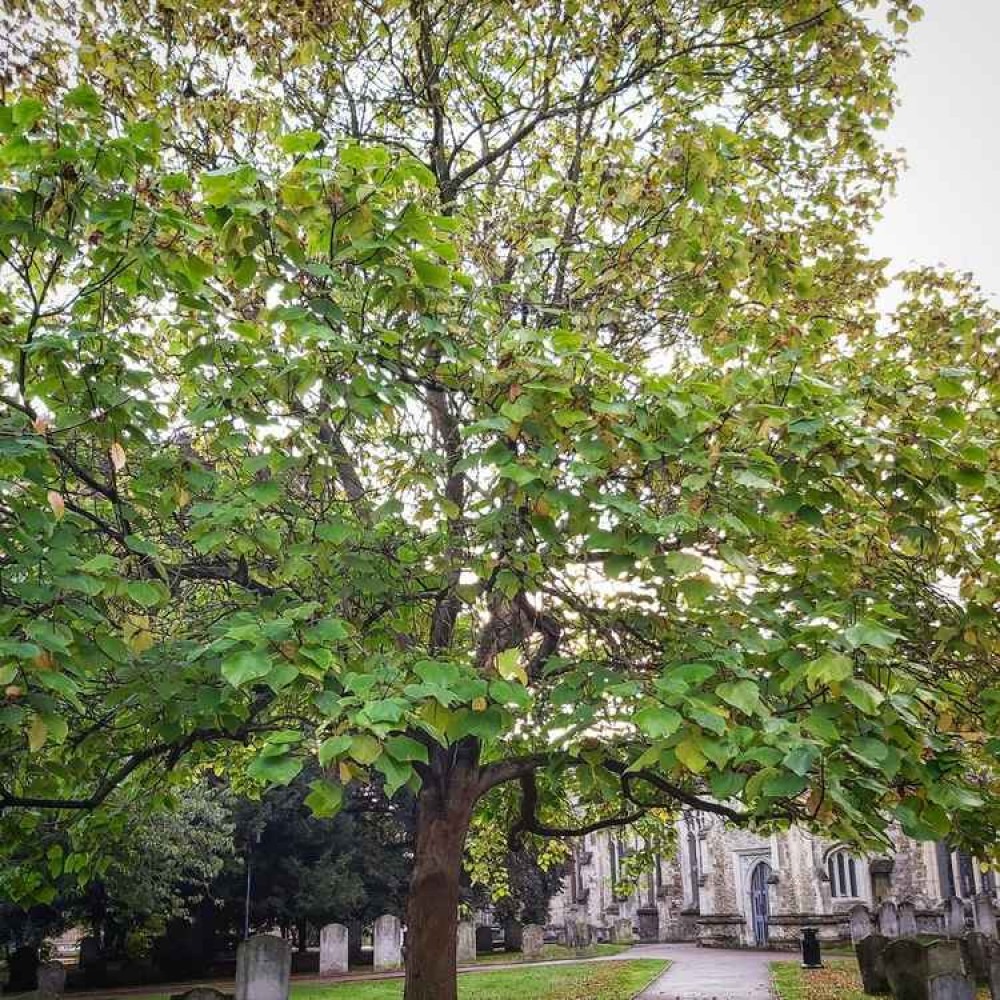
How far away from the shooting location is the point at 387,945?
28297 mm

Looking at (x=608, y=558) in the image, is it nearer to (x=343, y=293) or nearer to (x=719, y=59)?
(x=343, y=293)

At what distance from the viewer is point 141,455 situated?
22.6 feet

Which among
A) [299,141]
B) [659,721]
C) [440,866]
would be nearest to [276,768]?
[659,721]

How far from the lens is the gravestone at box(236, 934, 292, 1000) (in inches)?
333

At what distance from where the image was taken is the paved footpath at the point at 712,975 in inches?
749

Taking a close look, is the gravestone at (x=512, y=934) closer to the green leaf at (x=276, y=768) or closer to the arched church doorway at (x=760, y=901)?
the arched church doorway at (x=760, y=901)

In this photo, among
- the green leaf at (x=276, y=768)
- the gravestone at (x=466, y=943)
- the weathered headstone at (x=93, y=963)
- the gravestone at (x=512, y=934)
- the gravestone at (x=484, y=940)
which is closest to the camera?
the green leaf at (x=276, y=768)

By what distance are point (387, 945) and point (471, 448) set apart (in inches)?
994

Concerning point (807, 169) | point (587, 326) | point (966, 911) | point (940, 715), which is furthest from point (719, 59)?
point (966, 911)

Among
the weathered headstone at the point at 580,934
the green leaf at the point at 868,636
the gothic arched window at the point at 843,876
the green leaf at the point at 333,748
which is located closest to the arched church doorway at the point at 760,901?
the gothic arched window at the point at 843,876

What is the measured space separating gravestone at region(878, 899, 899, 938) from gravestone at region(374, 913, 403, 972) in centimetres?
1444

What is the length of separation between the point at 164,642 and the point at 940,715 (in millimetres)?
5410

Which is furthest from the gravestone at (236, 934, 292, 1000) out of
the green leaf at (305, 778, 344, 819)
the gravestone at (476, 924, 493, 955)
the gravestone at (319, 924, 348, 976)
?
the gravestone at (476, 924, 493, 955)

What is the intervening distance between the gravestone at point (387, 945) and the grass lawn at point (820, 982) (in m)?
11.2
